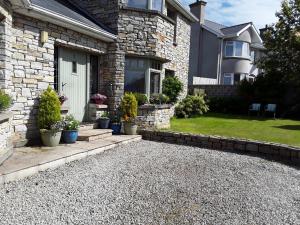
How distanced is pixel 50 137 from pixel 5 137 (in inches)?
50.7

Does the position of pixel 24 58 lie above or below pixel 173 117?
above

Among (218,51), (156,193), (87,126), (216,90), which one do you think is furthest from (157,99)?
(218,51)

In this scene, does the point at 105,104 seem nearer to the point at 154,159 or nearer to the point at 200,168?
the point at 154,159

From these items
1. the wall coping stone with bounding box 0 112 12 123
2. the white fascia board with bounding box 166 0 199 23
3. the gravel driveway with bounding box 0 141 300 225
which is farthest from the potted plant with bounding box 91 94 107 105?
the white fascia board with bounding box 166 0 199 23

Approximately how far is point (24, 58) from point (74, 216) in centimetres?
495

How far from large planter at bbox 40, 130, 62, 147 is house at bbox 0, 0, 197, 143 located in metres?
0.57

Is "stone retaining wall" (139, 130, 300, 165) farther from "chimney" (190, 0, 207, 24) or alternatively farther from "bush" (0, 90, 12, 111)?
"chimney" (190, 0, 207, 24)

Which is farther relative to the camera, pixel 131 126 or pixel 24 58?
pixel 131 126

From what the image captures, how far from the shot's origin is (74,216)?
12.5 ft

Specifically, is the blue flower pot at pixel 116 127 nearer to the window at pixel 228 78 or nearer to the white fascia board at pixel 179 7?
the white fascia board at pixel 179 7

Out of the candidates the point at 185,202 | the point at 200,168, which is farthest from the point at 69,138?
the point at 185,202

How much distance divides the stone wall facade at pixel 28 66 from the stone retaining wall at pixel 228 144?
3.86 m

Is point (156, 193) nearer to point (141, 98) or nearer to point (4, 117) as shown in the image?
point (4, 117)

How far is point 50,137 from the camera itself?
7.22 m
